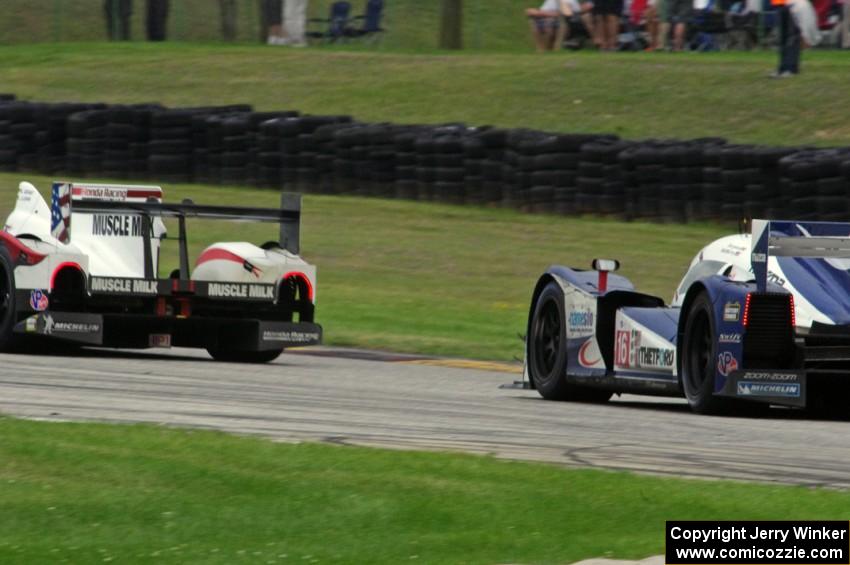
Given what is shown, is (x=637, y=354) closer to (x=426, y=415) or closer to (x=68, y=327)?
(x=426, y=415)

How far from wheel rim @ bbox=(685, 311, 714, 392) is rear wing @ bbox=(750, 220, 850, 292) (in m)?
0.48

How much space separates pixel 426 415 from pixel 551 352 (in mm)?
2037

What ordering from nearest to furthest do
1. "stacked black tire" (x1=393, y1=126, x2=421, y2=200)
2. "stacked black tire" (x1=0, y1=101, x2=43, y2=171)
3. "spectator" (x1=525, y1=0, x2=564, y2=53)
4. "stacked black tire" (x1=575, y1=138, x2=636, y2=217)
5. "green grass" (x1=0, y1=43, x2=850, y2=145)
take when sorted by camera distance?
"stacked black tire" (x1=575, y1=138, x2=636, y2=217)
"stacked black tire" (x1=393, y1=126, x2=421, y2=200)
"stacked black tire" (x1=0, y1=101, x2=43, y2=171)
"green grass" (x1=0, y1=43, x2=850, y2=145)
"spectator" (x1=525, y1=0, x2=564, y2=53)

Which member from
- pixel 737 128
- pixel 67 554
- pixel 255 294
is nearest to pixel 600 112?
pixel 737 128

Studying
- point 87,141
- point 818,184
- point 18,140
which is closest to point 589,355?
point 818,184

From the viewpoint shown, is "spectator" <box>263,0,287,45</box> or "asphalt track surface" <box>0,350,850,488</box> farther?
"spectator" <box>263,0,287,45</box>

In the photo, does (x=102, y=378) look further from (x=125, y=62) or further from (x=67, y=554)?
(x=125, y=62)

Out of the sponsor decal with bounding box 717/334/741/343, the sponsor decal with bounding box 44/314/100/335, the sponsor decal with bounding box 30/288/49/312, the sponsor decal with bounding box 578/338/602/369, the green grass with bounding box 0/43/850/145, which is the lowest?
the sponsor decal with bounding box 44/314/100/335

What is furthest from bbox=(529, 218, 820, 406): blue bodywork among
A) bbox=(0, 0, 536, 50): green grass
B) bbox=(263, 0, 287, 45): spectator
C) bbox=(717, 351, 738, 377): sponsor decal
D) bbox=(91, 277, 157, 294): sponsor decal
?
bbox=(0, 0, 536, 50): green grass

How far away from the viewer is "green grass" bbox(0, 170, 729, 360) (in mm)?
18000

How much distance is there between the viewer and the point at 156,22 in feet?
134

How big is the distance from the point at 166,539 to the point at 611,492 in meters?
1.91

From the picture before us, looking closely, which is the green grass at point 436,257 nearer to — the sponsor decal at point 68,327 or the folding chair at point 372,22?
the sponsor decal at point 68,327

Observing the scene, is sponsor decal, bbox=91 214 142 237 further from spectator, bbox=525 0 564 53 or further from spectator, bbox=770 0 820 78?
spectator, bbox=525 0 564 53
